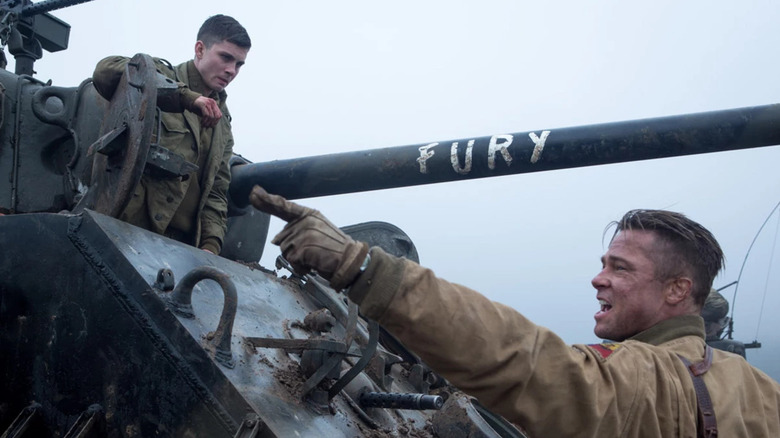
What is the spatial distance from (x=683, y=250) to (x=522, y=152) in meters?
1.37

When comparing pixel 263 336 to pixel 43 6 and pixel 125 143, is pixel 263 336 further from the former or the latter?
pixel 43 6

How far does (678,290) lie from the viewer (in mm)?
2479

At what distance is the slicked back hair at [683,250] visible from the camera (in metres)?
2.49

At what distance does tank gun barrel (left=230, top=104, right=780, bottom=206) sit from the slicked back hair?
108 cm

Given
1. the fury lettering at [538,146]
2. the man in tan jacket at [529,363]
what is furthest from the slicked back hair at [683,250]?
the fury lettering at [538,146]

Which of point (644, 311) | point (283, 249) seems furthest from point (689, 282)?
point (283, 249)

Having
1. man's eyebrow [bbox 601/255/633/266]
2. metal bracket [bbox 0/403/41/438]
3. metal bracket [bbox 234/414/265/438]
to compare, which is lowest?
metal bracket [bbox 0/403/41/438]

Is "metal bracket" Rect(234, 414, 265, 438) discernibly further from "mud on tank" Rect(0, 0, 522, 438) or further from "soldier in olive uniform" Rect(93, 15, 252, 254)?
"soldier in olive uniform" Rect(93, 15, 252, 254)

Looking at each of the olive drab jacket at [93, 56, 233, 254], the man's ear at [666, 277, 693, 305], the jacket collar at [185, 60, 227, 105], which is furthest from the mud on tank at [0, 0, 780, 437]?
the man's ear at [666, 277, 693, 305]

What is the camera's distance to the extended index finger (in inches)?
69.9

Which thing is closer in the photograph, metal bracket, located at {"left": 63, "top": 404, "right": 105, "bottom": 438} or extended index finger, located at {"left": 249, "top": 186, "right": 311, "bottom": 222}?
extended index finger, located at {"left": 249, "top": 186, "right": 311, "bottom": 222}

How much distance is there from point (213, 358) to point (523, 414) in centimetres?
100

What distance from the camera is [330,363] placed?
8.92 feet

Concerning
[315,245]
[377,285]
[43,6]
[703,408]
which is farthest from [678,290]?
[43,6]
